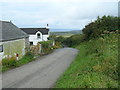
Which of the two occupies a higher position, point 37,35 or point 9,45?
point 37,35

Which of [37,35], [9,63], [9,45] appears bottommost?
[9,63]

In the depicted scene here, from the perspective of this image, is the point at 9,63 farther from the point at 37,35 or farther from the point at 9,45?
the point at 37,35

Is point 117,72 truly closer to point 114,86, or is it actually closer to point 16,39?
point 114,86

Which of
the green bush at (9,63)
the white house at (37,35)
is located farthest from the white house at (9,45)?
the white house at (37,35)

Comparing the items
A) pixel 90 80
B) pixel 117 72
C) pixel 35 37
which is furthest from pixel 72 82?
pixel 35 37

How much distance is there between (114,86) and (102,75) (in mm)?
1603

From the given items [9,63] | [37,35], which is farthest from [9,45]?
[37,35]

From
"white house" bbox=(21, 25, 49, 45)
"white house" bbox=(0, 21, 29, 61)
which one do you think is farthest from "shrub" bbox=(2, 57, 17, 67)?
"white house" bbox=(21, 25, 49, 45)

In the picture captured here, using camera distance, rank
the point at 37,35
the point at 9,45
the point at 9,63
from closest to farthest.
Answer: the point at 9,63 < the point at 9,45 < the point at 37,35

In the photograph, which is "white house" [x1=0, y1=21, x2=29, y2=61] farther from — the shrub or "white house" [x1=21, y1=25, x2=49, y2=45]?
"white house" [x1=21, y1=25, x2=49, y2=45]

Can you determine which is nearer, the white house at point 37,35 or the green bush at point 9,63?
the green bush at point 9,63

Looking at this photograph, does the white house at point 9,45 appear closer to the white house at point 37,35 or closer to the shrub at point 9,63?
the shrub at point 9,63

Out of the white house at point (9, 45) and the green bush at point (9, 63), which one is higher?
the white house at point (9, 45)

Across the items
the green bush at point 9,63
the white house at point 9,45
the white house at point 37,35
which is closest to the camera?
the green bush at point 9,63
